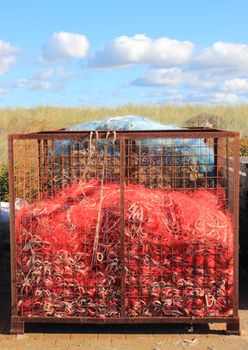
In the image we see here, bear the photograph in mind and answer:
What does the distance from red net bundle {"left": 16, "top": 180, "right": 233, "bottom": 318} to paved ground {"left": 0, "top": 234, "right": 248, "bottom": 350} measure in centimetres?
22

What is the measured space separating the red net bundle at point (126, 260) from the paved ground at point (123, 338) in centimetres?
22

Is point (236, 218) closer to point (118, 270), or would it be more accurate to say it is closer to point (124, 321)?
point (118, 270)

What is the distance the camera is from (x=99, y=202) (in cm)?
545

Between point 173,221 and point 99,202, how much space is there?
2.38ft

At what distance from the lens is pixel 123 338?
541cm

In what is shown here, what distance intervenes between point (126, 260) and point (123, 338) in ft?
2.45

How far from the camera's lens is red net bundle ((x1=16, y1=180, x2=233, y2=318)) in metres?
5.36

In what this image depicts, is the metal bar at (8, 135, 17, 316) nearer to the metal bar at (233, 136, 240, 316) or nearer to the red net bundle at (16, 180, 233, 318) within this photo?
the red net bundle at (16, 180, 233, 318)

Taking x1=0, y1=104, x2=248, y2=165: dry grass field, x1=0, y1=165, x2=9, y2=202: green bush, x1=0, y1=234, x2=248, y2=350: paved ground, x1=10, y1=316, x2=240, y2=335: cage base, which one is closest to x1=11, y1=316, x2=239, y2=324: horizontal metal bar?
x1=10, y1=316, x2=240, y2=335: cage base

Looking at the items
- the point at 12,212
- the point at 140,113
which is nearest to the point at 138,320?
the point at 12,212

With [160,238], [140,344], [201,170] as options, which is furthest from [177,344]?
[201,170]

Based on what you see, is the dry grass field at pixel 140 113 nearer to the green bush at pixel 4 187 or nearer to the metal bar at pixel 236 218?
the green bush at pixel 4 187

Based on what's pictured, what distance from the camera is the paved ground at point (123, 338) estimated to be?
5219mm

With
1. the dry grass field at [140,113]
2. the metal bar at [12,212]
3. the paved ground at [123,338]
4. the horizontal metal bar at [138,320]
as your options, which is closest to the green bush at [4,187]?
the paved ground at [123,338]
